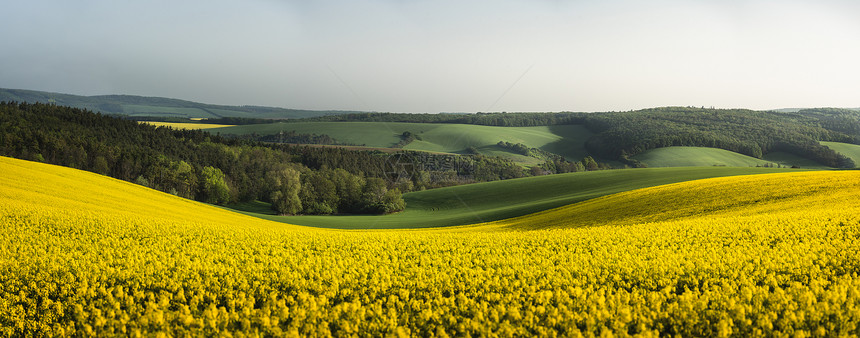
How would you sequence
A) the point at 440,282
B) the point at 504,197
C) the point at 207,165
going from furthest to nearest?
the point at 207,165, the point at 504,197, the point at 440,282

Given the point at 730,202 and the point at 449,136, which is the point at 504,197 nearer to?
the point at 730,202

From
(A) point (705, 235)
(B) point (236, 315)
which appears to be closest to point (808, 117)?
(A) point (705, 235)

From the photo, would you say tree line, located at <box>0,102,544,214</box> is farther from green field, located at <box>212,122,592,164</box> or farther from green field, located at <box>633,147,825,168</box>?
green field, located at <box>633,147,825,168</box>

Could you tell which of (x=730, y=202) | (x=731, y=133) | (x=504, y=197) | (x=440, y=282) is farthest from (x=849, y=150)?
(x=440, y=282)

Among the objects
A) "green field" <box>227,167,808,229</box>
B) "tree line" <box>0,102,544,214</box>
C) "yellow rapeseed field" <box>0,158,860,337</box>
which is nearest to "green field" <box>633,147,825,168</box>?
"tree line" <box>0,102,544,214</box>

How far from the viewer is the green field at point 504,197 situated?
43759mm

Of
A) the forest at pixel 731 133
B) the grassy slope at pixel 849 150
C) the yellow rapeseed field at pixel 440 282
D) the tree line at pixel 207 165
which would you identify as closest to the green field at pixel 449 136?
the forest at pixel 731 133

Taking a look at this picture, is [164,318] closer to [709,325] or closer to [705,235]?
[709,325]

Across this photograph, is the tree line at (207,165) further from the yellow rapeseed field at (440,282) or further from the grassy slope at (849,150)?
the grassy slope at (849,150)

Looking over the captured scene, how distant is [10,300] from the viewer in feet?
25.0

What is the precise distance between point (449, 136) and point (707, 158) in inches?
3436

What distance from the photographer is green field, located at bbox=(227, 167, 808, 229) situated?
144 feet

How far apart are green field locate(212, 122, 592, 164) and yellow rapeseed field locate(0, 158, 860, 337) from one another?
440 ft

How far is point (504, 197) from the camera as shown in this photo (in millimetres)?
59062
